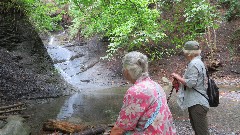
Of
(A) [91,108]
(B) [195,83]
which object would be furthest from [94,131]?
(A) [91,108]

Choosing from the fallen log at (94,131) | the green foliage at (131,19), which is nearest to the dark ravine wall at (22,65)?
the green foliage at (131,19)

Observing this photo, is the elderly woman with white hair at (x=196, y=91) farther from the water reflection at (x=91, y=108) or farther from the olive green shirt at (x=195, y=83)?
A: the water reflection at (x=91, y=108)

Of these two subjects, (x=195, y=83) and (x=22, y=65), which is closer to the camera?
(x=195, y=83)

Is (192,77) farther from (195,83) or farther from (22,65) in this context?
(22,65)

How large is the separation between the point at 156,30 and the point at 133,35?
1383 millimetres

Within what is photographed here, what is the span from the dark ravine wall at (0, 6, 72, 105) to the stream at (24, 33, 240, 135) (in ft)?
2.93

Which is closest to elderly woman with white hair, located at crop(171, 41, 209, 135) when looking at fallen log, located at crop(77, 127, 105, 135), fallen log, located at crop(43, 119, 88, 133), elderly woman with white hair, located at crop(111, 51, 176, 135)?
elderly woman with white hair, located at crop(111, 51, 176, 135)

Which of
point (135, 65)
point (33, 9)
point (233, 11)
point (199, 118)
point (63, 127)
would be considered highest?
point (33, 9)

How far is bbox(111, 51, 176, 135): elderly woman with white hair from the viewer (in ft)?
7.79

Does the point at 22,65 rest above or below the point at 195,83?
below

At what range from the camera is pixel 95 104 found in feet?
34.2

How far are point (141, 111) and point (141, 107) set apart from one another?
0.04 meters

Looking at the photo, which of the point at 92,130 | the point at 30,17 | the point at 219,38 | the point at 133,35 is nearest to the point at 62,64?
the point at 30,17

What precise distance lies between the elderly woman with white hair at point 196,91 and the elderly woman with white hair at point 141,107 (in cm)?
148
